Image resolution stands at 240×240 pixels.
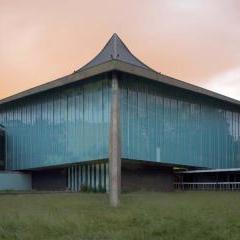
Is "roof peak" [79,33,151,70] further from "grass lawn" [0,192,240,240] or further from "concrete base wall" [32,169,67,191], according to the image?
"grass lawn" [0,192,240,240]

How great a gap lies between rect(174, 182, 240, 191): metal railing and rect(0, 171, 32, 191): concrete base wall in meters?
11.5

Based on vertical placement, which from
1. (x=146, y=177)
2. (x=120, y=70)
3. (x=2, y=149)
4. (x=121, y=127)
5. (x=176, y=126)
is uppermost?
(x=120, y=70)

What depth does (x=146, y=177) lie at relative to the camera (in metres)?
36.5

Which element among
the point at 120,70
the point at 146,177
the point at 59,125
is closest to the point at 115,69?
the point at 120,70

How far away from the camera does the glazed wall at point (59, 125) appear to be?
3291 centimetres

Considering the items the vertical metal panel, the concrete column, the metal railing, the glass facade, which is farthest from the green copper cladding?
the glass facade

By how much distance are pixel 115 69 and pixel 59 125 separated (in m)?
8.59

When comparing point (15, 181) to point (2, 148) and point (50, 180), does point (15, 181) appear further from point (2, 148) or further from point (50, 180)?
point (2, 148)

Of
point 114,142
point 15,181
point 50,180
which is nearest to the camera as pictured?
point 114,142

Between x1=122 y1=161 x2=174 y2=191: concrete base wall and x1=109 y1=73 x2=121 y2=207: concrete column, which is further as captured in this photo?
x1=122 y1=161 x2=174 y2=191: concrete base wall

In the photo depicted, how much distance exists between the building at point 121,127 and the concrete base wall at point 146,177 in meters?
0.07

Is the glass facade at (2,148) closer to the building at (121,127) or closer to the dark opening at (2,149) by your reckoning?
the dark opening at (2,149)

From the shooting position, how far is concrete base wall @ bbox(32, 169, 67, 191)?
37906mm

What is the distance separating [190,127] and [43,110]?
10633mm
